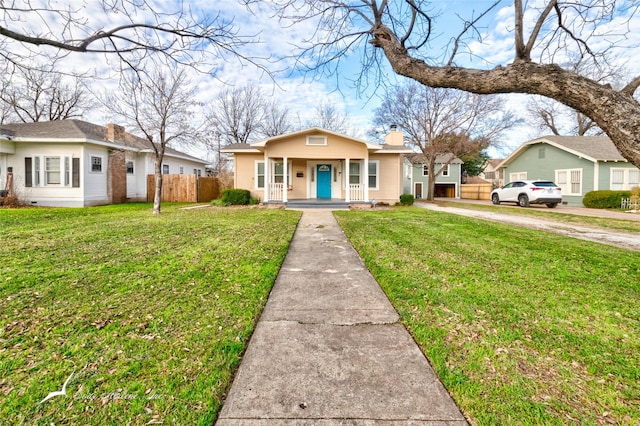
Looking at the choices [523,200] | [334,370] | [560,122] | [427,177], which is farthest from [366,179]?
[560,122]

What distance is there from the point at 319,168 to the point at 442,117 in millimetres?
11378

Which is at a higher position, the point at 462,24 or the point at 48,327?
the point at 462,24

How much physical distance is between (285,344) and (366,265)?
8.40 feet

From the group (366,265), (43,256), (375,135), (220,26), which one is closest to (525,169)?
(375,135)

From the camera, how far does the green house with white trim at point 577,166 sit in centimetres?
1808

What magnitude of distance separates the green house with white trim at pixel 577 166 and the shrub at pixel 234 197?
2086cm

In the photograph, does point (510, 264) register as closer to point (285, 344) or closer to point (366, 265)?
point (366, 265)

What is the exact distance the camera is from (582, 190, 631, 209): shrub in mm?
16312

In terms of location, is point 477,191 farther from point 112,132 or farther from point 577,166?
point 112,132

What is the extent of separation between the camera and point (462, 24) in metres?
4.52

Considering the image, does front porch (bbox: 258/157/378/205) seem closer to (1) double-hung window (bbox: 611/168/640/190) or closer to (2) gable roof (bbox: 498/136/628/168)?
(2) gable roof (bbox: 498/136/628/168)

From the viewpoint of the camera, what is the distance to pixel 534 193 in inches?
672

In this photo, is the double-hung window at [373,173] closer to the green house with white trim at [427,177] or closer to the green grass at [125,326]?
the green grass at [125,326]

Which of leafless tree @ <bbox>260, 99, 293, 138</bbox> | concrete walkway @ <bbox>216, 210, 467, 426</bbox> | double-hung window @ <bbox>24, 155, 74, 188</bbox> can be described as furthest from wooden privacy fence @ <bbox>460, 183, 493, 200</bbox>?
double-hung window @ <bbox>24, 155, 74, 188</bbox>
